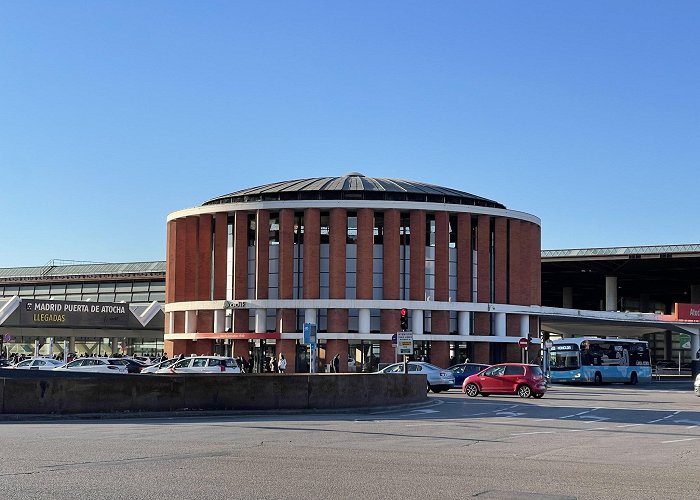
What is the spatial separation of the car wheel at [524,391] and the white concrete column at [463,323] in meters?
29.7

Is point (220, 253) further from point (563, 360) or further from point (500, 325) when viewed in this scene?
point (563, 360)

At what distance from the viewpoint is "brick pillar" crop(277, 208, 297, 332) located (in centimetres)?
6919

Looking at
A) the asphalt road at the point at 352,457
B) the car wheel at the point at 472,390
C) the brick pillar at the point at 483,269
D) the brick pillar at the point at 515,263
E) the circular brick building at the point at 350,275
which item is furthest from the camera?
the brick pillar at the point at 515,263

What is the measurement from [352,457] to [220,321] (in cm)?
5608

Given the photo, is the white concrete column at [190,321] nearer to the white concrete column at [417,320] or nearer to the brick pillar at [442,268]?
the white concrete column at [417,320]

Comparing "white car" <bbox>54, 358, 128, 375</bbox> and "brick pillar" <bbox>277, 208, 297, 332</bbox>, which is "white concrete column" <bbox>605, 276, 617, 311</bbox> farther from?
"white car" <bbox>54, 358, 128, 375</bbox>

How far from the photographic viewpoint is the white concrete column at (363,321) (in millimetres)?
68438

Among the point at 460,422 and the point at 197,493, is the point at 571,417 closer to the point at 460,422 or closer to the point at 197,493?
the point at 460,422

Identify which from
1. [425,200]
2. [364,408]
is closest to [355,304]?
[425,200]

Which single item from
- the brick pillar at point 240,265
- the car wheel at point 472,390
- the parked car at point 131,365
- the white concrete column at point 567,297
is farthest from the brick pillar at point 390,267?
the white concrete column at point 567,297

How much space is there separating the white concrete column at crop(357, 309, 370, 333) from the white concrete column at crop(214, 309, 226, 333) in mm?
10474

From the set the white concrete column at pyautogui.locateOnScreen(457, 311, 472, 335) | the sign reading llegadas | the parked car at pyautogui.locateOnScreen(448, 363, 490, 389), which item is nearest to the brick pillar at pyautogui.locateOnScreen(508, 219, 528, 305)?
the white concrete column at pyautogui.locateOnScreen(457, 311, 472, 335)

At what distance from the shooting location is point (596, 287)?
120 meters

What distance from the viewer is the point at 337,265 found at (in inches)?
2714
